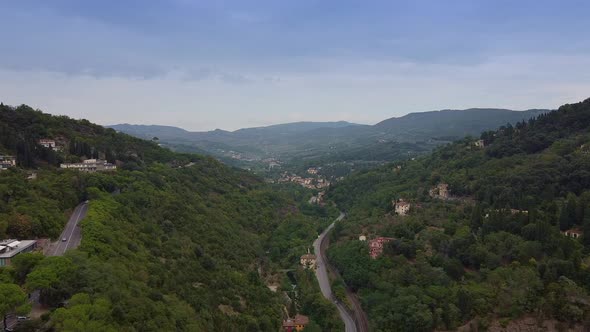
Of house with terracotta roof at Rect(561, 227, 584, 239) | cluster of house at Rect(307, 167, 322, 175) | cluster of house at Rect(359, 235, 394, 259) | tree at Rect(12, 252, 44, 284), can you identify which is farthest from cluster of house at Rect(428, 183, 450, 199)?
cluster of house at Rect(307, 167, 322, 175)

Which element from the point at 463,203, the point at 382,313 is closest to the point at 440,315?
the point at 382,313

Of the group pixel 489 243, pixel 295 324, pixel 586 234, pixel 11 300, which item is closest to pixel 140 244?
pixel 11 300

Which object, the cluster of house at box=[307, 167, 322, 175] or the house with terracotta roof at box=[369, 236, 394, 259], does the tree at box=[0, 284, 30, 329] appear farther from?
the cluster of house at box=[307, 167, 322, 175]

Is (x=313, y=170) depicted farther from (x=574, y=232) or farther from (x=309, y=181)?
(x=574, y=232)

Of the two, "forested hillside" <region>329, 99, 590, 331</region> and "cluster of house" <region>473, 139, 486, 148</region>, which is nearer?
"forested hillside" <region>329, 99, 590, 331</region>

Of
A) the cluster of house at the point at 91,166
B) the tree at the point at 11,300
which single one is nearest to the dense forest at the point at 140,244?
the tree at the point at 11,300

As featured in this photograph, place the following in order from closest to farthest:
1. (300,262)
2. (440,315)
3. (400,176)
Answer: (440,315), (300,262), (400,176)

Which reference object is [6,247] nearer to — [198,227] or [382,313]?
[198,227]
